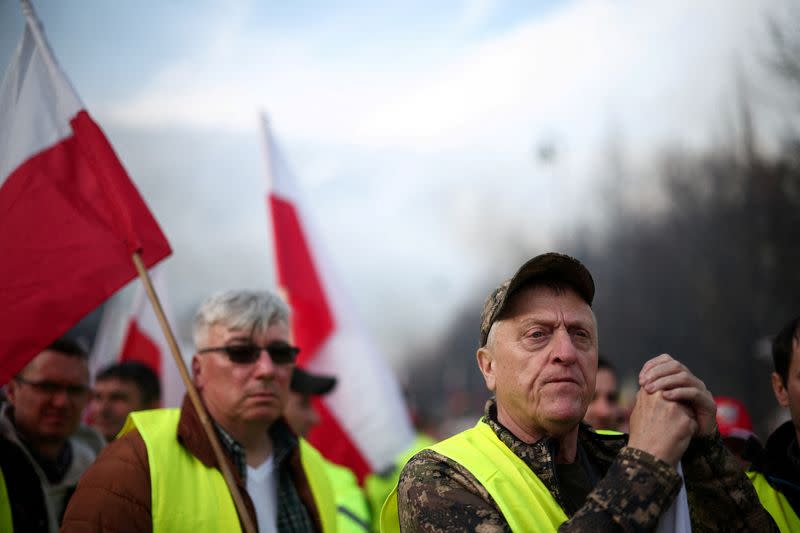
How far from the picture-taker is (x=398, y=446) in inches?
207

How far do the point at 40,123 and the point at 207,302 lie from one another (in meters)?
1.18

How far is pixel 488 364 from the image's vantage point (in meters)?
2.17

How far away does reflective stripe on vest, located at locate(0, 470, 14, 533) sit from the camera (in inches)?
121

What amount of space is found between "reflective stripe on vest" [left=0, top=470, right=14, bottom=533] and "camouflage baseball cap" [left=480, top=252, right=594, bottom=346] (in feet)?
7.23

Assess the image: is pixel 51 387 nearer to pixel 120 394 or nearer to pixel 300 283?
pixel 120 394

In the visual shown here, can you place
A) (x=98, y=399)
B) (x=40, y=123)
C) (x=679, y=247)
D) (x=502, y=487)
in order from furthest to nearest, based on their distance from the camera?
(x=679, y=247), (x=98, y=399), (x=40, y=123), (x=502, y=487)

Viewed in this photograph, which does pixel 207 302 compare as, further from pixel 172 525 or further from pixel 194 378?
pixel 172 525

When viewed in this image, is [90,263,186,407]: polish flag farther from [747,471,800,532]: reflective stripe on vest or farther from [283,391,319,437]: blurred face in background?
[747,471,800,532]: reflective stripe on vest

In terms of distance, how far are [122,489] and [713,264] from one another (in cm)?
1140

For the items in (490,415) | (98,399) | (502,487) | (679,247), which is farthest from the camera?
(679,247)

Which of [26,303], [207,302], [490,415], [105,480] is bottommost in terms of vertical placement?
[490,415]

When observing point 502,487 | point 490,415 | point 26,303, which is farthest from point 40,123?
point 502,487

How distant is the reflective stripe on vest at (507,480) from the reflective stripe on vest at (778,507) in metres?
1.02

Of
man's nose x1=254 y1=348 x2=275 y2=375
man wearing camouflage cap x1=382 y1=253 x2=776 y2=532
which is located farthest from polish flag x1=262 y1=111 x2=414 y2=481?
man wearing camouflage cap x1=382 y1=253 x2=776 y2=532
